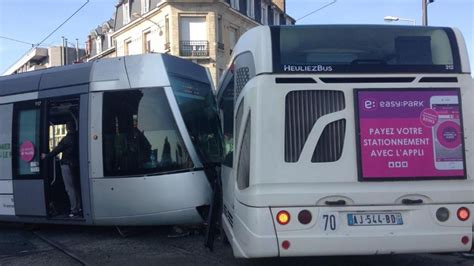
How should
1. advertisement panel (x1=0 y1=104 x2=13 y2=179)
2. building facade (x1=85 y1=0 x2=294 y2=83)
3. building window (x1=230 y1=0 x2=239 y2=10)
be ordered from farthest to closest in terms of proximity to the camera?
1. building window (x1=230 y1=0 x2=239 y2=10)
2. building facade (x1=85 y1=0 x2=294 y2=83)
3. advertisement panel (x1=0 y1=104 x2=13 y2=179)

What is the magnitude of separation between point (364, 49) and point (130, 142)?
3791 mm

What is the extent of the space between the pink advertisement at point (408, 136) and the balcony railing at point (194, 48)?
28.0 meters

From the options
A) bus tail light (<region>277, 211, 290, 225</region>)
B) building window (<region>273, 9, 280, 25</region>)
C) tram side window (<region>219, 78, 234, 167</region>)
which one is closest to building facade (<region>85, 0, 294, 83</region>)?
building window (<region>273, 9, 280, 25</region>)

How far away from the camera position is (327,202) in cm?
452

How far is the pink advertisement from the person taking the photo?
4.59 metres

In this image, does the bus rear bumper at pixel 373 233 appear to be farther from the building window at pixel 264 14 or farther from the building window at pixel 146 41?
the building window at pixel 264 14

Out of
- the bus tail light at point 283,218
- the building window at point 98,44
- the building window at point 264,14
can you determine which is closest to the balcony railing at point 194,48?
the building window at point 264,14

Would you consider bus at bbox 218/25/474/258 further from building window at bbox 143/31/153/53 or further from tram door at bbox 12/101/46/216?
building window at bbox 143/31/153/53

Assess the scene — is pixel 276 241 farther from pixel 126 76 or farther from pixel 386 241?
pixel 126 76

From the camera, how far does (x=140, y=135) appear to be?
7266mm

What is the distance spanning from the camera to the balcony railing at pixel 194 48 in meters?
31.9

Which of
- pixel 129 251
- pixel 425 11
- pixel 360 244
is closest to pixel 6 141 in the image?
pixel 129 251

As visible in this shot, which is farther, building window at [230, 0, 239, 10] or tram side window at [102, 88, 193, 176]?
building window at [230, 0, 239, 10]

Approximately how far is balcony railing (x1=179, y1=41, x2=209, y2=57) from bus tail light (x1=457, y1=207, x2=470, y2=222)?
2828 centimetres
